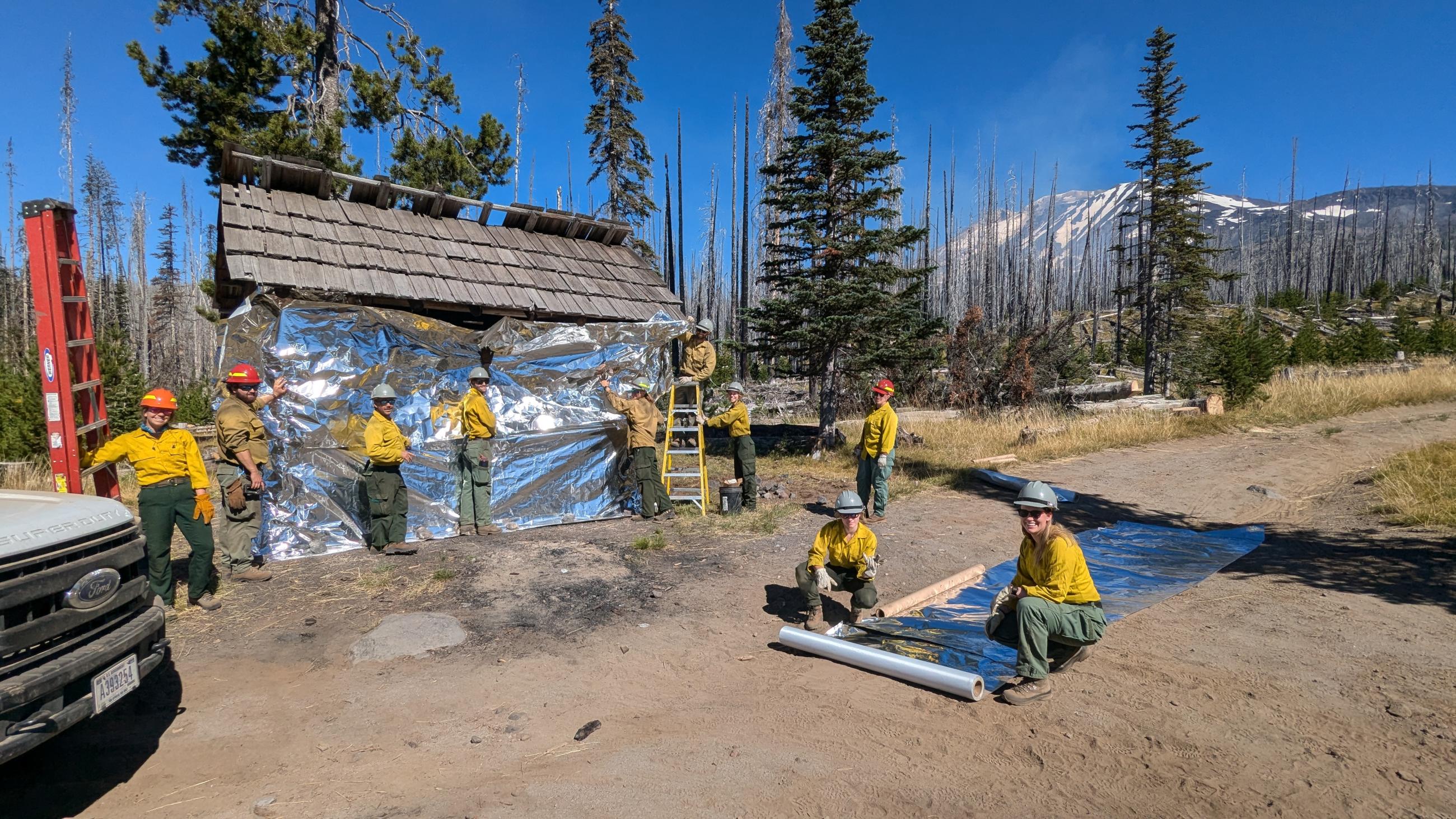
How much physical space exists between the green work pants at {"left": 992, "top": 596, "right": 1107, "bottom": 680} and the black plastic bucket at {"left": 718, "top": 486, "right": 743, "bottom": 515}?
5363 millimetres

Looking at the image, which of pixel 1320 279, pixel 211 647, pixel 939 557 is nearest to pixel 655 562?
pixel 939 557

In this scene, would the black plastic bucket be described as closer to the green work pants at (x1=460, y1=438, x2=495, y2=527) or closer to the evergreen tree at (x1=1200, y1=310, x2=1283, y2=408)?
the green work pants at (x1=460, y1=438, x2=495, y2=527)

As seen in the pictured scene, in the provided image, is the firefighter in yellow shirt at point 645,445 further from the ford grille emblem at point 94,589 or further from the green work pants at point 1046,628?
the ford grille emblem at point 94,589

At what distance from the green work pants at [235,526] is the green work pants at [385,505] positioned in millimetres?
1027

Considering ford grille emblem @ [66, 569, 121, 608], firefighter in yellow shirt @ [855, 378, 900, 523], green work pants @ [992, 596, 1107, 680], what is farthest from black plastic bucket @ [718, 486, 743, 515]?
ford grille emblem @ [66, 569, 121, 608]

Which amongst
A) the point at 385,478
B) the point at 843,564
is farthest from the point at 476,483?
the point at 843,564

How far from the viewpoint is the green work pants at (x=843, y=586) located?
18.8 ft

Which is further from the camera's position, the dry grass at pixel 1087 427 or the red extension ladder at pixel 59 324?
the dry grass at pixel 1087 427

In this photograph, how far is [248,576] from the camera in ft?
Answer: 22.2

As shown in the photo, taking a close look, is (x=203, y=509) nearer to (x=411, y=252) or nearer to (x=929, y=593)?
(x=411, y=252)

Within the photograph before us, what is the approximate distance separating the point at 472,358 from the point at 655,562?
3633 millimetres

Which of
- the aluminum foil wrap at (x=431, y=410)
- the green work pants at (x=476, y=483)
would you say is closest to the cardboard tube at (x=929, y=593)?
the aluminum foil wrap at (x=431, y=410)

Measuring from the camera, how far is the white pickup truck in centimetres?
298

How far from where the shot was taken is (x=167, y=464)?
5648 mm
